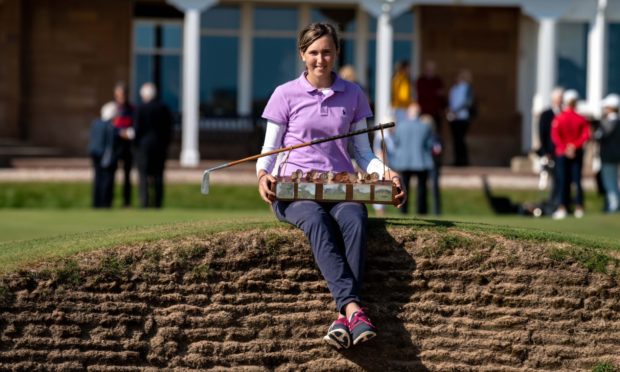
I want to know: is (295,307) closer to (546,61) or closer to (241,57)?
(546,61)

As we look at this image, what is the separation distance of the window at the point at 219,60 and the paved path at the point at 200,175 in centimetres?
269

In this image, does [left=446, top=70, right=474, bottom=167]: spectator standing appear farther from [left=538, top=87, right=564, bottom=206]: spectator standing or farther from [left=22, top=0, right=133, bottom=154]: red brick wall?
[left=22, top=0, right=133, bottom=154]: red brick wall

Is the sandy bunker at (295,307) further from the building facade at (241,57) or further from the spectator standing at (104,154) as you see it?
the building facade at (241,57)

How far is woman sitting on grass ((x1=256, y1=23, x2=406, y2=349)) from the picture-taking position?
804 cm

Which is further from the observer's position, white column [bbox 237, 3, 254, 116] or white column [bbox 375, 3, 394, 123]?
white column [bbox 237, 3, 254, 116]

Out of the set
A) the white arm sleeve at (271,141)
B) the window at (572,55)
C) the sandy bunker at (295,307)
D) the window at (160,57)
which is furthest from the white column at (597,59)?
Result: the white arm sleeve at (271,141)

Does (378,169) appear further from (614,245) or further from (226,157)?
(226,157)

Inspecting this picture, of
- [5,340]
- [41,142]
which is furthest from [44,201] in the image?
[5,340]

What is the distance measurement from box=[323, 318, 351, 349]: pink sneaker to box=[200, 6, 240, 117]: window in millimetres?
19482

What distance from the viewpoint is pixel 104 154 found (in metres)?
20.6

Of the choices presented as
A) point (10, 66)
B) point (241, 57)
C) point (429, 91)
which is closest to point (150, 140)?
point (429, 91)

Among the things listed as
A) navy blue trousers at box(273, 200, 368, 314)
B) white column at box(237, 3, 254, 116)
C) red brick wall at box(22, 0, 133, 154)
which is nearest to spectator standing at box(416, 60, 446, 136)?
white column at box(237, 3, 254, 116)

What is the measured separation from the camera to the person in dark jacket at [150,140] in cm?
1997

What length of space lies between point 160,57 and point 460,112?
5.97 metres
